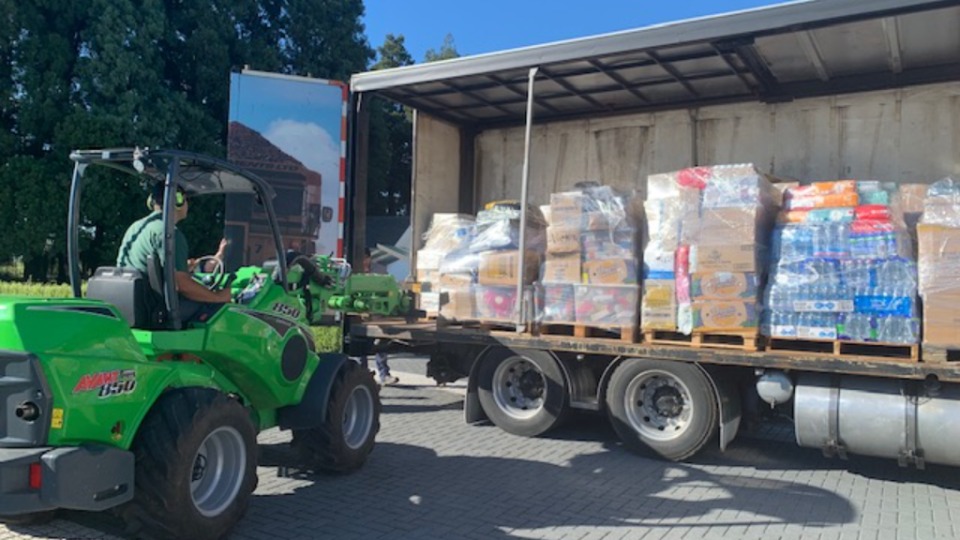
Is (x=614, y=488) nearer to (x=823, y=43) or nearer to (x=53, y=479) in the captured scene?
(x=53, y=479)

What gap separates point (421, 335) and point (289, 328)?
7.56 feet

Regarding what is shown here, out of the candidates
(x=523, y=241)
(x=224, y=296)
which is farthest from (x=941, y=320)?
(x=224, y=296)

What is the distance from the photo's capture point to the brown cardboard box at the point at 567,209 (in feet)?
21.9

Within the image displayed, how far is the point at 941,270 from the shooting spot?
5160mm

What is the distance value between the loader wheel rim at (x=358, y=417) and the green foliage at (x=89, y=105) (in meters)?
13.8

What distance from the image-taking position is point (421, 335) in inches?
291

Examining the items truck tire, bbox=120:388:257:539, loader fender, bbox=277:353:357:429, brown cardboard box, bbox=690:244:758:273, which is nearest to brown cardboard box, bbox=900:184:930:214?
brown cardboard box, bbox=690:244:758:273

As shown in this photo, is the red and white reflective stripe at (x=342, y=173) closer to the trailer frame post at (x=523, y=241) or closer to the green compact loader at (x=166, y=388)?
the green compact loader at (x=166, y=388)

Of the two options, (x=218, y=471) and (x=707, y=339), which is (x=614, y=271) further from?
(x=218, y=471)

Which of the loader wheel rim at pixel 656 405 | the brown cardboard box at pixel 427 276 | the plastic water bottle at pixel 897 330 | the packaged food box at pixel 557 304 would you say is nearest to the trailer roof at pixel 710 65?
the brown cardboard box at pixel 427 276

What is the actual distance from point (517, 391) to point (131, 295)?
13.1 feet

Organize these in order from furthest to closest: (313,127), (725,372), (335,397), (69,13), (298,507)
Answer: (69,13), (313,127), (725,372), (335,397), (298,507)

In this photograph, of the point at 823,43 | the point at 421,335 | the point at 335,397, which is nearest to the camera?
the point at 335,397

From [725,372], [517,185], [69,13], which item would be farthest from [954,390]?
[69,13]
